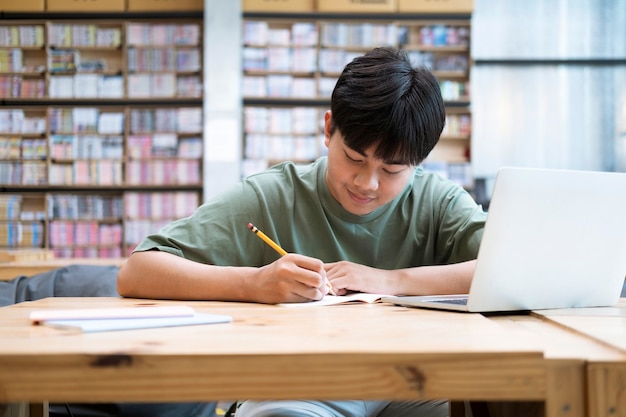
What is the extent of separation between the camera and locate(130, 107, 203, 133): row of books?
6.14m

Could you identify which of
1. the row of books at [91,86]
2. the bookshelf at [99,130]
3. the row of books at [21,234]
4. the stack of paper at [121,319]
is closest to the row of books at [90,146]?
the bookshelf at [99,130]

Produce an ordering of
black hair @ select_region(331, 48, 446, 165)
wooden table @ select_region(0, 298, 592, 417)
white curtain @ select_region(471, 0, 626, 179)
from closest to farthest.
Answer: wooden table @ select_region(0, 298, 592, 417) → black hair @ select_region(331, 48, 446, 165) → white curtain @ select_region(471, 0, 626, 179)

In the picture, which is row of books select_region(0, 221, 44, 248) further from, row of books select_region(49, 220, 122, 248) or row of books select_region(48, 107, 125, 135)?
row of books select_region(48, 107, 125, 135)

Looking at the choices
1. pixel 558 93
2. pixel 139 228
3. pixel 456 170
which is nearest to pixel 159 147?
pixel 139 228

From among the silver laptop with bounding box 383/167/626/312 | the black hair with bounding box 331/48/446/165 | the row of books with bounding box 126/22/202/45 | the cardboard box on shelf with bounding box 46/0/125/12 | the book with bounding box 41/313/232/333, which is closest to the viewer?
the book with bounding box 41/313/232/333

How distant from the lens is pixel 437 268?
1.47m

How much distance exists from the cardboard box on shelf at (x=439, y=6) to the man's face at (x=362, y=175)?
4684 mm

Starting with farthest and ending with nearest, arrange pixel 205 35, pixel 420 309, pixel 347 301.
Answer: pixel 205 35
pixel 347 301
pixel 420 309

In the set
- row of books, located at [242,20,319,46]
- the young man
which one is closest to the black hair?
the young man

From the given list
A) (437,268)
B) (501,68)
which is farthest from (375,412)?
(501,68)

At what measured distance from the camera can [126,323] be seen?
854mm

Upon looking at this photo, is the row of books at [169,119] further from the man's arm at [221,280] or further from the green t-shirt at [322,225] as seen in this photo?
the man's arm at [221,280]

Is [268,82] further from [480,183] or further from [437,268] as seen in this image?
[437,268]

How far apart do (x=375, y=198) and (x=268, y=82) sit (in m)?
4.79
